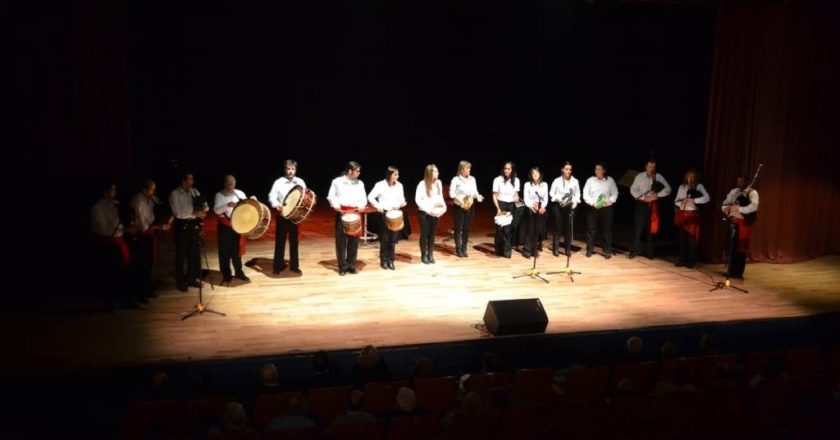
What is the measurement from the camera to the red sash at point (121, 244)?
8812mm

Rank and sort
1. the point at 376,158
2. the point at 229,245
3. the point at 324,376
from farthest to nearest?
1. the point at 376,158
2. the point at 229,245
3. the point at 324,376

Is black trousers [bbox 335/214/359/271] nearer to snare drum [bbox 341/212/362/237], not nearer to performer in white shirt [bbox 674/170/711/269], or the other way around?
snare drum [bbox 341/212/362/237]

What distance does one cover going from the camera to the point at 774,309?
32.3 feet

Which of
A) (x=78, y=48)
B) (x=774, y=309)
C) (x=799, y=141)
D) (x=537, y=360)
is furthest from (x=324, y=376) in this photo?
(x=799, y=141)

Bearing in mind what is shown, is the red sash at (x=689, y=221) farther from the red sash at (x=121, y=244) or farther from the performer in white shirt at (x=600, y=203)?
the red sash at (x=121, y=244)

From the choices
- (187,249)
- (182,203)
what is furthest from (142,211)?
(187,249)

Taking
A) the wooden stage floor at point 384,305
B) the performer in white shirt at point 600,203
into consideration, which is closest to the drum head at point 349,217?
the wooden stage floor at point 384,305

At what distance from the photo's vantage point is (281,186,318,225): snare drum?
10078mm

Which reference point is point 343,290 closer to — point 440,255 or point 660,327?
point 440,255

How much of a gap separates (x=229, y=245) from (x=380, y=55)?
751 cm

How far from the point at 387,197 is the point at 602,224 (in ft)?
12.4

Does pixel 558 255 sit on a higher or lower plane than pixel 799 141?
lower

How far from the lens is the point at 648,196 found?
471 inches

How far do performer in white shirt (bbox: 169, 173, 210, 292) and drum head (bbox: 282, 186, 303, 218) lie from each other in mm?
1046
